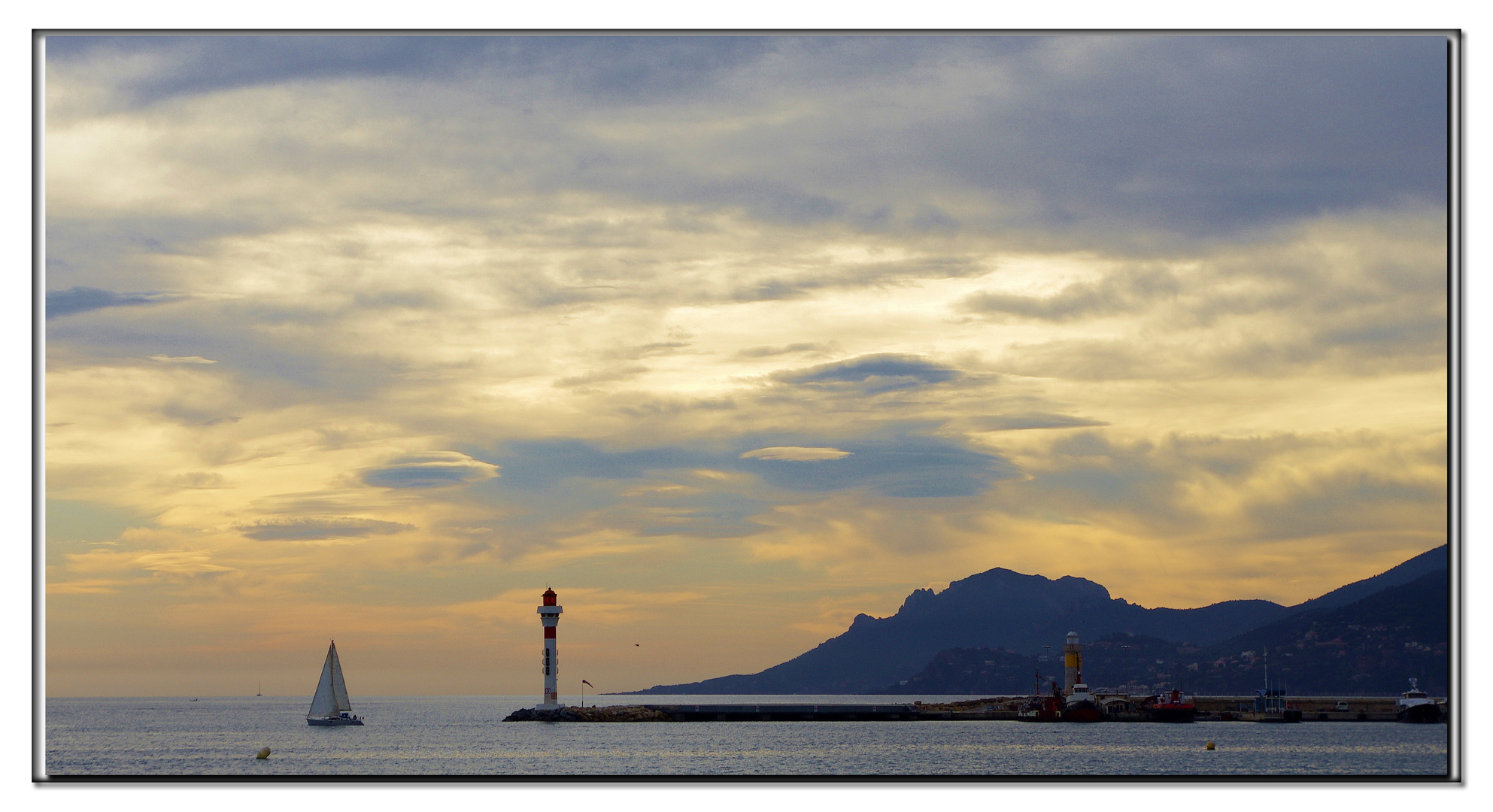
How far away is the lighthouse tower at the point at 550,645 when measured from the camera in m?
110

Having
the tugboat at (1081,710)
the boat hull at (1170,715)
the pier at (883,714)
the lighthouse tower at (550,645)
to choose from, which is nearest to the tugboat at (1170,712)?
the boat hull at (1170,715)

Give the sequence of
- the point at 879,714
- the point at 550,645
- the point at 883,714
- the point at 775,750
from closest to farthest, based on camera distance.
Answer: the point at 775,750 < the point at 550,645 < the point at 879,714 < the point at 883,714

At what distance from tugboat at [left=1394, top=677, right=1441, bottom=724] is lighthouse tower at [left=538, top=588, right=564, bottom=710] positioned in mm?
79349

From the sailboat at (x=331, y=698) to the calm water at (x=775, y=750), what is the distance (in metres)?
1.51

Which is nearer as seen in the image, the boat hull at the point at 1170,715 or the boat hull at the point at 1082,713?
the boat hull at the point at 1082,713

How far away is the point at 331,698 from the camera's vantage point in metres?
129

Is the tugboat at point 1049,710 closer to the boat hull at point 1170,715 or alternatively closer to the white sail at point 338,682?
the boat hull at point 1170,715

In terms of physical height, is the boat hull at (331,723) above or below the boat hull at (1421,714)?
below

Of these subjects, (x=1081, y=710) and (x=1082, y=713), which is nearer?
(x=1082, y=713)

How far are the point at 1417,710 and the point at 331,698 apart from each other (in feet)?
339

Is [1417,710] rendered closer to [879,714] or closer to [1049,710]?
[1049,710]

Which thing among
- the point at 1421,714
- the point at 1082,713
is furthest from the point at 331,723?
the point at 1421,714
